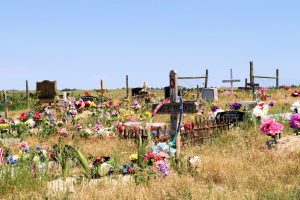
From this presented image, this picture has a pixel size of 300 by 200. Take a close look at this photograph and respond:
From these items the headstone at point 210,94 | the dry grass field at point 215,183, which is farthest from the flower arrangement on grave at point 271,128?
the headstone at point 210,94

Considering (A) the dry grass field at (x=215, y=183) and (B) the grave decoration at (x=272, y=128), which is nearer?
(A) the dry grass field at (x=215, y=183)

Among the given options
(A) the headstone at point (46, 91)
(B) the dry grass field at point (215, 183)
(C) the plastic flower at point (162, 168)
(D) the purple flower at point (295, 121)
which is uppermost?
(A) the headstone at point (46, 91)

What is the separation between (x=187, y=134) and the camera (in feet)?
31.9

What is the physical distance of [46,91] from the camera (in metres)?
24.0

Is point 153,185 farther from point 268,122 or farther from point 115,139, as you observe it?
point 115,139

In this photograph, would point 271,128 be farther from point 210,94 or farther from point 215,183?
point 210,94

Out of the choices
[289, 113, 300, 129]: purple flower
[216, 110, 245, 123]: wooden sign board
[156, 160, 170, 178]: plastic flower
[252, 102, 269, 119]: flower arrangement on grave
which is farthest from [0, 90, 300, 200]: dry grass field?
[216, 110, 245, 123]: wooden sign board

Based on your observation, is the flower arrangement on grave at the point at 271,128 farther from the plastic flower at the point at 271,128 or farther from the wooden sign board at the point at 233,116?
the wooden sign board at the point at 233,116

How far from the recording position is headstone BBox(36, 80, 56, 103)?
77.6ft

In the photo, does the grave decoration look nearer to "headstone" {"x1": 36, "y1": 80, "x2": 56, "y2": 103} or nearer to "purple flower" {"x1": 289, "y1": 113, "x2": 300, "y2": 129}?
"purple flower" {"x1": 289, "y1": 113, "x2": 300, "y2": 129}

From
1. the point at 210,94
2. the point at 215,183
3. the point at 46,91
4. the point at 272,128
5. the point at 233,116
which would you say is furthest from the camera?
the point at 210,94

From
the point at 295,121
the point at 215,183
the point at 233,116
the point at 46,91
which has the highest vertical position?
the point at 46,91

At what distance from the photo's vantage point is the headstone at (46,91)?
77.6ft

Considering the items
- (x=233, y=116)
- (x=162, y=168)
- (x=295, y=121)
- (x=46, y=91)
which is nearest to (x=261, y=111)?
(x=233, y=116)
